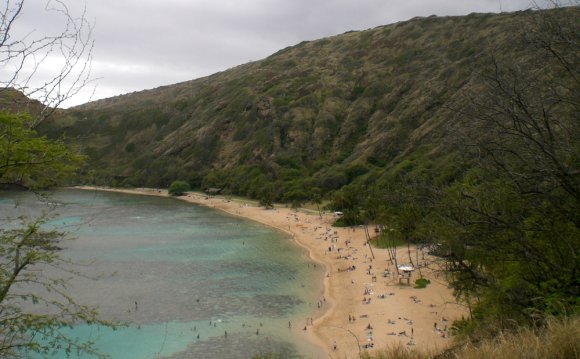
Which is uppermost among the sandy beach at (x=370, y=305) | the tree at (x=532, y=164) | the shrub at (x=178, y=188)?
the tree at (x=532, y=164)

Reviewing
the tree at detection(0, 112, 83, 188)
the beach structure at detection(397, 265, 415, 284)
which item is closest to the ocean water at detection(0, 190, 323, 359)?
the tree at detection(0, 112, 83, 188)

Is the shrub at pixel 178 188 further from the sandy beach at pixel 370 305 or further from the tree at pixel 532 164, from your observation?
the tree at pixel 532 164

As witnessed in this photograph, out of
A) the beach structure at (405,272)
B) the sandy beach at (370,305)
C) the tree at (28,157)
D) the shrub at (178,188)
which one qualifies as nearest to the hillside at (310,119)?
the shrub at (178,188)

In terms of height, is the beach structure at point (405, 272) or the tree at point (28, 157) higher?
the tree at point (28, 157)

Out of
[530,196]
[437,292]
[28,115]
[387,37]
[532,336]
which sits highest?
[387,37]

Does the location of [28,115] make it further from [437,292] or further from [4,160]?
[437,292]

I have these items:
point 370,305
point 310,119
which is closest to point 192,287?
point 370,305

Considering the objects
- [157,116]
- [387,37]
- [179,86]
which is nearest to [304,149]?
[387,37]

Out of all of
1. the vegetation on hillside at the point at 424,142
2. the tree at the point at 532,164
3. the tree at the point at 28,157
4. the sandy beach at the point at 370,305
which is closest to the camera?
the tree at the point at 28,157
